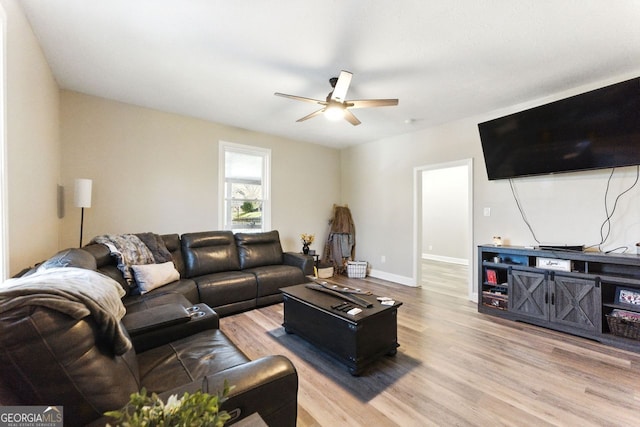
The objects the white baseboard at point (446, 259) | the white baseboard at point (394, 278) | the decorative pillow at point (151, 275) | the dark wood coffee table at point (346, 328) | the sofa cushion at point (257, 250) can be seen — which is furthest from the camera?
the white baseboard at point (446, 259)

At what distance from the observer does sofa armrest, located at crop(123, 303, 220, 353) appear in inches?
63.6

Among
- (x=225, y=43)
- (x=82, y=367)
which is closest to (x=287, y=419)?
(x=82, y=367)

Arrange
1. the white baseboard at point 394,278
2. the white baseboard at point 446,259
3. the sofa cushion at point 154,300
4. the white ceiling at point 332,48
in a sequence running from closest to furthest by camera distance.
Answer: the white ceiling at point 332,48
the sofa cushion at point 154,300
the white baseboard at point 394,278
the white baseboard at point 446,259

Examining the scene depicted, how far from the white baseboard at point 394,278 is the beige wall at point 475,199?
0.02 m

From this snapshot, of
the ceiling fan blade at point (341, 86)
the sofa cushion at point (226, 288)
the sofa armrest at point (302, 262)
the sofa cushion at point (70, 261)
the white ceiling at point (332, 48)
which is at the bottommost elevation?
the sofa cushion at point (226, 288)

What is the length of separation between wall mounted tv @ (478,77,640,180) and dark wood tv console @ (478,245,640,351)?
3.16ft

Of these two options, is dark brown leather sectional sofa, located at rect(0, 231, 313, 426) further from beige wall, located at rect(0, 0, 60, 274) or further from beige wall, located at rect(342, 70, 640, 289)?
beige wall, located at rect(342, 70, 640, 289)

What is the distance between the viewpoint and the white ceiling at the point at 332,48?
1893mm

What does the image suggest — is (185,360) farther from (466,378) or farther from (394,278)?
(394,278)

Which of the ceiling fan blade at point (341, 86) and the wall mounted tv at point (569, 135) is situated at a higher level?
the ceiling fan blade at point (341, 86)

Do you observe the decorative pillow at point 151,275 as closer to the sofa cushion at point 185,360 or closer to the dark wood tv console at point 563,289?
the sofa cushion at point 185,360

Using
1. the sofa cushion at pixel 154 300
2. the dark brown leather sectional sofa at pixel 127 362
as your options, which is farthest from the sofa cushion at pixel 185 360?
the sofa cushion at pixel 154 300

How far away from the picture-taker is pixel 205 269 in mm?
3555

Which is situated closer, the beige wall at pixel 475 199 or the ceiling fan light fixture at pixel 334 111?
the ceiling fan light fixture at pixel 334 111
